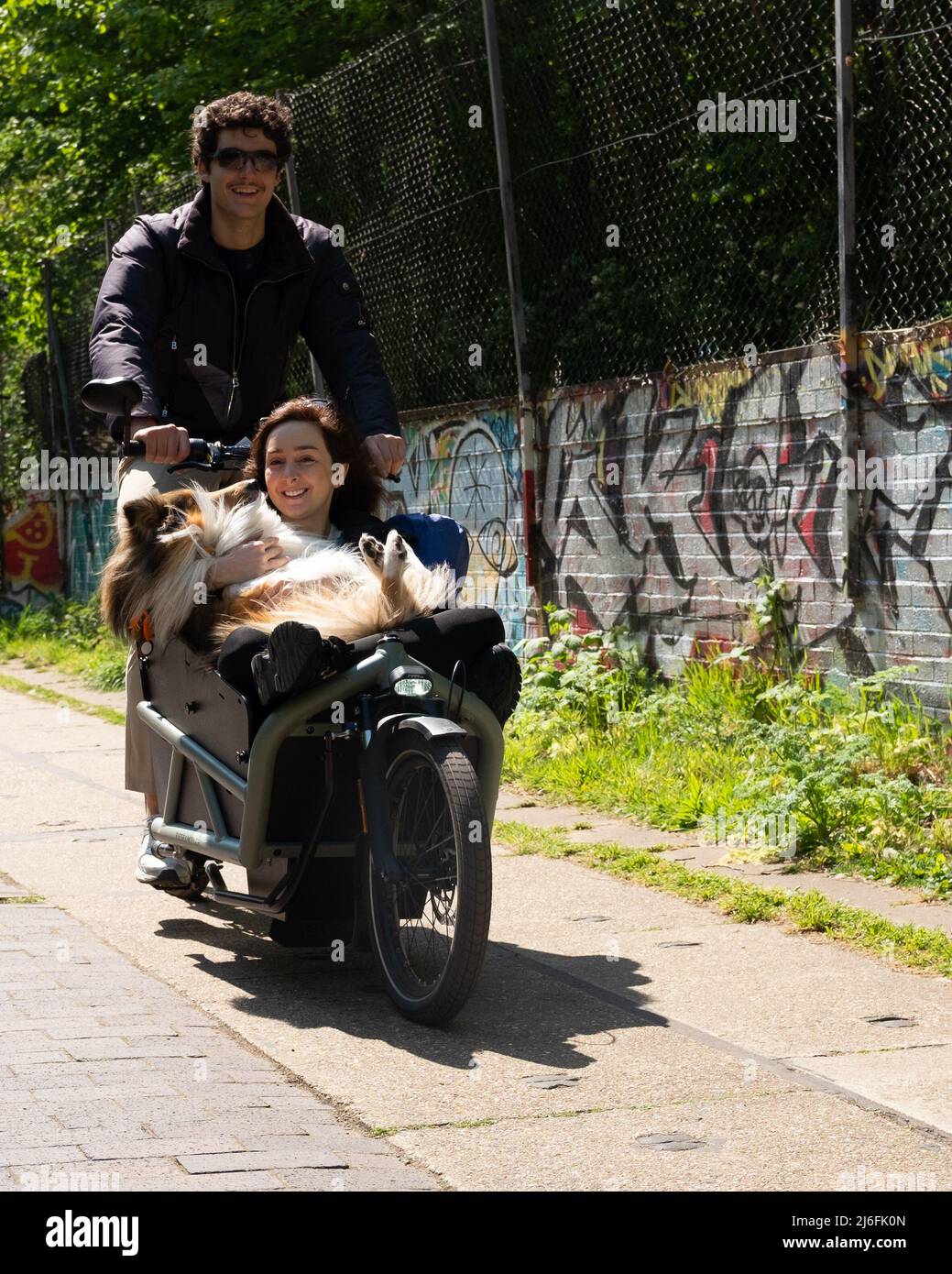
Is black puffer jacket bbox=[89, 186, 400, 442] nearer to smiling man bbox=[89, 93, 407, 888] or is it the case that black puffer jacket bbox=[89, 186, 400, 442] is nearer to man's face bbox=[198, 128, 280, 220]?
smiling man bbox=[89, 93, 407, 888]

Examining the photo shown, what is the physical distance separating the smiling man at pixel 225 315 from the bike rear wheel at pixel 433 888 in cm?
115

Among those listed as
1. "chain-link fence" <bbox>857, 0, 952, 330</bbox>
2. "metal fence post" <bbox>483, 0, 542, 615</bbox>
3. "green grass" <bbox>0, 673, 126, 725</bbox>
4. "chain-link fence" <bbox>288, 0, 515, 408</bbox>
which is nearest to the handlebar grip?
"chain-link fence" <bbox>857, 0, 952, 330</bbox>

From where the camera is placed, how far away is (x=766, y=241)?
7.89 meters

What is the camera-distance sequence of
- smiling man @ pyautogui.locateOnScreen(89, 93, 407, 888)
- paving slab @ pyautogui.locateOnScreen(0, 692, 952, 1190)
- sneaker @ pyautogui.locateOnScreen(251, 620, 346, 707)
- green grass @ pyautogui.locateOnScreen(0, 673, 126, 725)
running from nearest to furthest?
1. paving slab @ pyautogui.locateOnScreen(0, 692, 952, 1190)
2. sneaker @ pyautogui.locateOnScreen(251, 620, 346, 707)
3. smiling man @ pyautogui.locateOnScreen(89, 93, 407, 888)
4. green grass @ pyautogui.locateOnScreen(0, 673, 126, 725)

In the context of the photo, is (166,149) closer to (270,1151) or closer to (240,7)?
(240,7)

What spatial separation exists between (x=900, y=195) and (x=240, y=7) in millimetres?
10296

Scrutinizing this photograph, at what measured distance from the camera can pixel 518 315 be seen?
9.74 m

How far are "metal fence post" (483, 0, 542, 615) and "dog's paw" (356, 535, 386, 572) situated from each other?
5.09 metres

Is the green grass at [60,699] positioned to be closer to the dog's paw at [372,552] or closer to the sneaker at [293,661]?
the dog's paw at [372,552]

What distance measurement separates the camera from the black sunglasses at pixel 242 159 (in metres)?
5.32

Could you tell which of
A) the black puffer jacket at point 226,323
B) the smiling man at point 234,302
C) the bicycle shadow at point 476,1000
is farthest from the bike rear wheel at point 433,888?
the black puffer jacket at point 226,323

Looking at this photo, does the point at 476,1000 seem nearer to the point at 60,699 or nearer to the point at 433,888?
the point at 433,888

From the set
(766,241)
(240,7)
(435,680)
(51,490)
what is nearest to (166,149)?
(240,7)

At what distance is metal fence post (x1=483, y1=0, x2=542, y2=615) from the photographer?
384 inches
